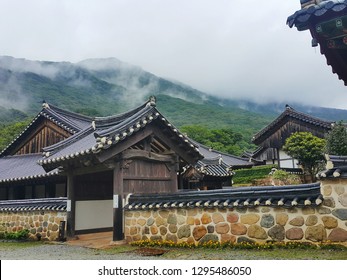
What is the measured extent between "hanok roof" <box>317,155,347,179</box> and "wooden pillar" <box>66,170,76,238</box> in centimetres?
884

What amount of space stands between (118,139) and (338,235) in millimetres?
6354

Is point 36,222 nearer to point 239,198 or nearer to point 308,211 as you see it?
point 239,198

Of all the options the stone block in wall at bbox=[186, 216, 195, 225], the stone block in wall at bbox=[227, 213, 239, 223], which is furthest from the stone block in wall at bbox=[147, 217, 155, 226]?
the stone block in wall at bbox=[227, 213, 239, 223]

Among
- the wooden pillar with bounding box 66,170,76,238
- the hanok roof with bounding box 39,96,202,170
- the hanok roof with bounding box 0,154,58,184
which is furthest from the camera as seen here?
the hanok roof with bounding box 0,154,58,184

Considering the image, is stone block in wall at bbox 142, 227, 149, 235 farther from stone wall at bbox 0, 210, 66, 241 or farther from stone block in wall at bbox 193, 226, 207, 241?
stone wall at bbox 0, 210, 66, 241

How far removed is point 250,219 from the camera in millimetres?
8461

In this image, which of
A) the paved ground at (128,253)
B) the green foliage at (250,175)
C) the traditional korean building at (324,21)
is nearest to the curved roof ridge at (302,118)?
the green foliage at (250,175)

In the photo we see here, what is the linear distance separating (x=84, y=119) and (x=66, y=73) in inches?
4787

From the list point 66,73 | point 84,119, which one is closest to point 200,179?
point 84,119

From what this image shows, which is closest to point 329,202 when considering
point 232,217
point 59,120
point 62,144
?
point 232,217

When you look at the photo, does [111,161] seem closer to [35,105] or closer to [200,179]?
[200,179]

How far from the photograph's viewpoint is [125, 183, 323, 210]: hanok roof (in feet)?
25.3

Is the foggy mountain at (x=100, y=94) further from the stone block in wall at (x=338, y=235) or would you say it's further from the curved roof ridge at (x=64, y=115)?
the stone block in wall at (x=338, y=235)

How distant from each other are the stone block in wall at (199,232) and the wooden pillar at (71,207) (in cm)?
541
